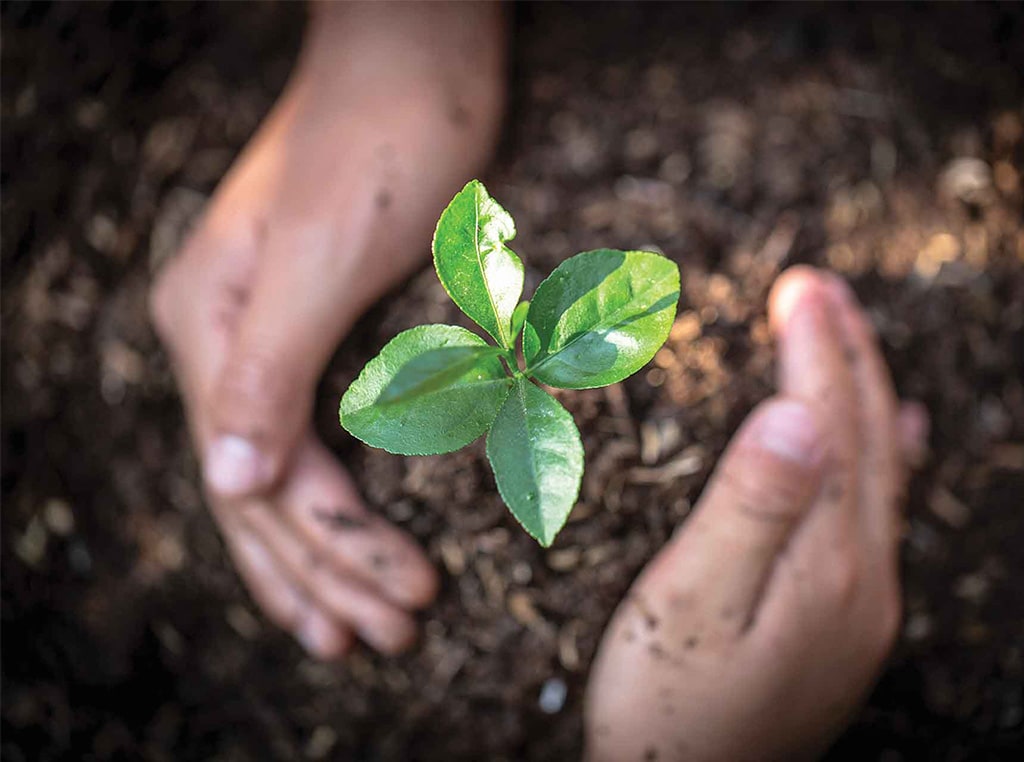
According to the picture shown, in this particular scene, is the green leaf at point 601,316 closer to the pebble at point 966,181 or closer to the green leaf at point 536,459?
the green leaf at point 536,459

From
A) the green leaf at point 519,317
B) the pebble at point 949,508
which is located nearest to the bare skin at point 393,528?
the pebble at point 949,508

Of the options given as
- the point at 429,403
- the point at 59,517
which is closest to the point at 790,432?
the point at 429,403

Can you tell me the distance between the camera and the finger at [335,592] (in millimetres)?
1109

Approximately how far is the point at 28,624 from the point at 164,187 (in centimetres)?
68

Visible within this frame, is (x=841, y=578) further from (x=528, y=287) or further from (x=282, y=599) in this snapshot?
(x=282, y=599)

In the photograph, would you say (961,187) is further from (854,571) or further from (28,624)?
(28,624)

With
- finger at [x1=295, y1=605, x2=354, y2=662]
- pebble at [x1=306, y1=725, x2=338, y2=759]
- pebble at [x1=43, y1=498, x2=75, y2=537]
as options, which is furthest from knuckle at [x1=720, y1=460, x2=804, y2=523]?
pebble at [x1=43, y1=498, x2=75, y2=537]

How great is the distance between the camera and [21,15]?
4.32ft

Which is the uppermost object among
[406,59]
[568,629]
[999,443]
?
[406,59]

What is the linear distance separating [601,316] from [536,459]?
103mm

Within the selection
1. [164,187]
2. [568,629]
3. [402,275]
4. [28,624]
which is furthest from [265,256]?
[28,624]

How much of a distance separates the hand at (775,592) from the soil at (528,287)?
0.14 feet

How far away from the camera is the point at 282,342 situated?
1.04 metres

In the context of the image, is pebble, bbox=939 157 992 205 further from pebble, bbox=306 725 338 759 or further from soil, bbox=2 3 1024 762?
pebble, bbox=306 725 338 759
